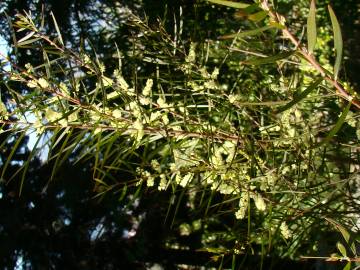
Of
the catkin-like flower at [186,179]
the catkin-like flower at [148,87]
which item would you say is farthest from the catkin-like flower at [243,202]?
the catkin-like flower at [148,87]

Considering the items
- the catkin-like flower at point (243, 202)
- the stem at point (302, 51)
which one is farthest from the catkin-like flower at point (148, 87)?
the stem at point (302, 51)

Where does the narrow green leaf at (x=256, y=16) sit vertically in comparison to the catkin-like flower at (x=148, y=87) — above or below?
above

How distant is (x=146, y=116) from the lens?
1.19m

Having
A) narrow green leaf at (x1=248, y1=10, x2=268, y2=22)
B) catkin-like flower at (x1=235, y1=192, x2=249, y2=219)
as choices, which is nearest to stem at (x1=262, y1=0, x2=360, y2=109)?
narrow green leaf at (x1=248, y1=10, x2=268, y2=22)

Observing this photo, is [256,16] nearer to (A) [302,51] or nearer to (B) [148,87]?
(A) [302,51]

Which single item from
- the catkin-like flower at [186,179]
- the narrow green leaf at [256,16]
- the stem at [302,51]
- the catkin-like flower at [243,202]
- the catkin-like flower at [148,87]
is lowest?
the catkin-like flower at [243,202]

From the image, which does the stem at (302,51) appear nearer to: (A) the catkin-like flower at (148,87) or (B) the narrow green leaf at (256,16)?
(B) the narrow green leaf at (256,16)

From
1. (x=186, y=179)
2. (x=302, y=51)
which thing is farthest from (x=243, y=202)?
(x=302, y=51)

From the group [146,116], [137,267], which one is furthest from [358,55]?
[146,116]

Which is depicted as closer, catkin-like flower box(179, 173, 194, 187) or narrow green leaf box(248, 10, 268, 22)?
narrow green leaf box(248, 10, 268, 22)

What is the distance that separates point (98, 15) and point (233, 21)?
100 cm

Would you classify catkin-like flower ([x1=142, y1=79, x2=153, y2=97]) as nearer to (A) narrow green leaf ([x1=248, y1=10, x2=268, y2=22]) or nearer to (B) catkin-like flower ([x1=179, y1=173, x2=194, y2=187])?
(B) catkin-like flower ([x1=179, y1=173, x2=194, y2=187])

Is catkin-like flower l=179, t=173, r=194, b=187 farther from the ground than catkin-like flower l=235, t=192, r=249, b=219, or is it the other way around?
catkin-like flower l=179, t=173, r=194, b=187

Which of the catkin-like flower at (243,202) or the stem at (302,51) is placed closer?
the stem at (302,51)
